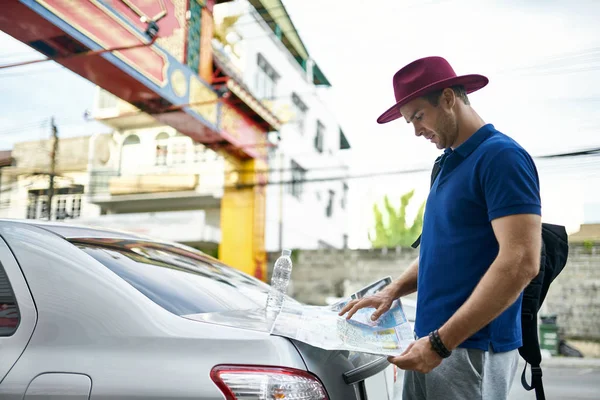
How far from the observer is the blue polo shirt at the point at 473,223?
148 cm

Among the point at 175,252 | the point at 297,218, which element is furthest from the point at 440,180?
the point at 297,218

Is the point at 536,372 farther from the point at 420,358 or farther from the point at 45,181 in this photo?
the point at 45,181

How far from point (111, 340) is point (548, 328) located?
12.2m

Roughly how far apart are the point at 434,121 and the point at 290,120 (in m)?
18.3

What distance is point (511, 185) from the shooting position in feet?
4.78

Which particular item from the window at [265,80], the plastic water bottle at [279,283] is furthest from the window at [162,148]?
the plastic water bottle at [279,283]

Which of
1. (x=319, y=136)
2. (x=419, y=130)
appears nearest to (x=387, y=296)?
(x=419, y=130)

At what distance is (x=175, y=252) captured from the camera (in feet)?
7.82

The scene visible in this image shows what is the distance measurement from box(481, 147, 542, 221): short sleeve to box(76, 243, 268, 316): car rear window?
0.93 metres

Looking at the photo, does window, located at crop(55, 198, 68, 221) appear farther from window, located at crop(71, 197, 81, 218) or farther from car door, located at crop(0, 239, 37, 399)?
car door, located at crop(0, 239, 37, 399)

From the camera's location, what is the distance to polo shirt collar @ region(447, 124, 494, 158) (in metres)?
1.64

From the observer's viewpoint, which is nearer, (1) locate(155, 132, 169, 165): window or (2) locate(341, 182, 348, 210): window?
(1) locate(155, 132, 169, 165): window

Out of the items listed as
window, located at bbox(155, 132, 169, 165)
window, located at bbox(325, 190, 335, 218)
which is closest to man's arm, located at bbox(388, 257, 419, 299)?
window, located at bbox(155, 132, 169, 165)

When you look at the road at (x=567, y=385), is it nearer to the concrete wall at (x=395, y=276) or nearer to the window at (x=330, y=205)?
the concrete wall at (x=395, y=276)
